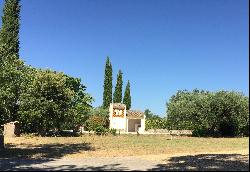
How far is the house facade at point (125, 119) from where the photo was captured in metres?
77.9

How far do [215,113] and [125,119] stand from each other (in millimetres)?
27842

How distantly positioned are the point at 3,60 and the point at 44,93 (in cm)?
1935

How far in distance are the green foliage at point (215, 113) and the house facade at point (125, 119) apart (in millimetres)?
20070

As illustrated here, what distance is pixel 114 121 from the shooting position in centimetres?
7831

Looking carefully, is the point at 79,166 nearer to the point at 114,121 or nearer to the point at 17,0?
the point at 17,0

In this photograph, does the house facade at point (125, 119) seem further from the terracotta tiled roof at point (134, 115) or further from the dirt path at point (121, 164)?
the dirt path at point (121, 164)

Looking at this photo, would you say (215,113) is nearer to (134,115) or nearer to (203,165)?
(134,115)

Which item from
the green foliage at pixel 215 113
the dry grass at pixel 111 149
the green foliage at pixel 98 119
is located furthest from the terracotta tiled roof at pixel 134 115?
the dry grass at pixel 111 149

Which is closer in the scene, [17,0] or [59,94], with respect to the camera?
[59,94]

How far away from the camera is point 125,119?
260ft

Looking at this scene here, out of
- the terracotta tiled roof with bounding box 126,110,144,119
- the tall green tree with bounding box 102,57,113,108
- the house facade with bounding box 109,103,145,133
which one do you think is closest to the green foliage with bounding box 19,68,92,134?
the house facade with bounding box 109,103,145,133

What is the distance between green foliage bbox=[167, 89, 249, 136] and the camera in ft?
175

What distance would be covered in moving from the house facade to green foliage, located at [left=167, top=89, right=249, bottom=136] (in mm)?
20070

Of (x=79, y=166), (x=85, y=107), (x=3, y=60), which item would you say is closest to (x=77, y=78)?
(x=85, y=107)
